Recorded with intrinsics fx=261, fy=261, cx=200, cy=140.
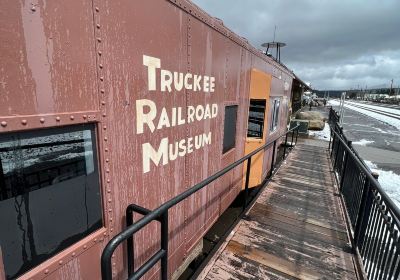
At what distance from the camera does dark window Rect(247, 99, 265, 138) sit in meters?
5.32

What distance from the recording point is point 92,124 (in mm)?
1618

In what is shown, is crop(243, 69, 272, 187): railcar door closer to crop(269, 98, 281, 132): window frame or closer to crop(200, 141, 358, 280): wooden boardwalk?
crop(200, 141, 358, 280): wooden boardwalk

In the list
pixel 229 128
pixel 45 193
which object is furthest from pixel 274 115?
pixel 45 193

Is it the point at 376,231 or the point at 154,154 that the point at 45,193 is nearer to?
the point at 154,154

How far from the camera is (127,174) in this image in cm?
192

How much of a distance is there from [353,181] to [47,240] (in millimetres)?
4601

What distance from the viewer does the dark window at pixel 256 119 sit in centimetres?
532

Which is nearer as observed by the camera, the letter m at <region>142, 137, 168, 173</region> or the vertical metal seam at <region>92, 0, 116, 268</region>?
the vertical metal seam at <region>92, 0, 116, 268</region>

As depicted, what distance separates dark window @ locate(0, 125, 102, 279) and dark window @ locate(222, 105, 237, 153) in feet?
8.26

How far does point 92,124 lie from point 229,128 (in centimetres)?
271

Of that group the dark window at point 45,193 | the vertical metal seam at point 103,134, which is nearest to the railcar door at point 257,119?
the vertical metal seam at point 103,134

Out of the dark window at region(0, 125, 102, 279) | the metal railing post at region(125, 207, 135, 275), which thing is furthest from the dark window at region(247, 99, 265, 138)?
the dark window at region(0, 125, 102, 279)

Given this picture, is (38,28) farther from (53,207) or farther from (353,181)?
(353,181)

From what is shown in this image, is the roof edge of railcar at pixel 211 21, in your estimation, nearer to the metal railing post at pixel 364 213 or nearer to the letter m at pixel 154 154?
the letter m at pixel 154 154
